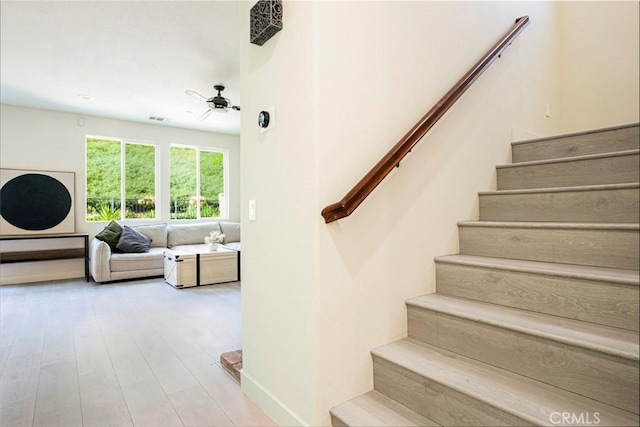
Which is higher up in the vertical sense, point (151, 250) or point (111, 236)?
point (111, 236)

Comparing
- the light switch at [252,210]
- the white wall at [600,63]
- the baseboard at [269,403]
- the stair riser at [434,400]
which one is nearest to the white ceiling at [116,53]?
the light switch at [252,210]

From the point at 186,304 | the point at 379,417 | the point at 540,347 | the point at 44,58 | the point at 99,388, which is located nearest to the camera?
the point at 540,347

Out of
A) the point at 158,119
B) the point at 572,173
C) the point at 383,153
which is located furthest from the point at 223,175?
the point at 572,173

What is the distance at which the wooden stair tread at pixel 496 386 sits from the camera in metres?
1.14

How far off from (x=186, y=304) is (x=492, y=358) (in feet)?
11.4

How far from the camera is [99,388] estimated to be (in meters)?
2.11

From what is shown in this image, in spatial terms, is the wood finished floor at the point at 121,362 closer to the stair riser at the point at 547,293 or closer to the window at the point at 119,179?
the stair riser at the point at 547,293

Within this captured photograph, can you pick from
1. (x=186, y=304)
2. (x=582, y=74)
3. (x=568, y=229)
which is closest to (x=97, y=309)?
(x=186, y=304)

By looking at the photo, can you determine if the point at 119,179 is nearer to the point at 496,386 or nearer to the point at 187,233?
the point at 187,233

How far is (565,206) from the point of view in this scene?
191cm

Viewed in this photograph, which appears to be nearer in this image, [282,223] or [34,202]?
[282,223]

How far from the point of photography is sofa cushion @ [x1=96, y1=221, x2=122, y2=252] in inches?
218

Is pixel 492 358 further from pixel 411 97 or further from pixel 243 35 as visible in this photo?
pixel 243 35

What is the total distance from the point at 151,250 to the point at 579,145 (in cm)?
606
